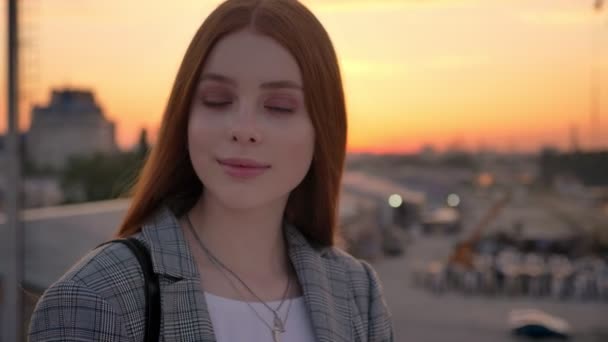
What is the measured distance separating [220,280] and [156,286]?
5.5 inches

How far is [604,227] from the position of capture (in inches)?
883

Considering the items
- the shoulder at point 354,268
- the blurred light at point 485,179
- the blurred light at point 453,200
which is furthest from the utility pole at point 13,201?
the blurred light at point 485,179

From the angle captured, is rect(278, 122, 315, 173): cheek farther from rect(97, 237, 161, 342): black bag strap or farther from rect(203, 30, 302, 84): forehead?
rect(97, 237, 161, 342): black bag strap

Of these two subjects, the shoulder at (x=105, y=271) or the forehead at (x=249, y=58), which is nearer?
the shoulder at (x=105, y=271)

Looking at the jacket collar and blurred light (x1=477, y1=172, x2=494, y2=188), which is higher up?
the jacket collar

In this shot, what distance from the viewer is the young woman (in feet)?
3.16

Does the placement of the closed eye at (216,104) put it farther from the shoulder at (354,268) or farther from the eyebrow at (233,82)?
the shoulder at (354,268)

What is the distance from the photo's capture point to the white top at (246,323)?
102cm

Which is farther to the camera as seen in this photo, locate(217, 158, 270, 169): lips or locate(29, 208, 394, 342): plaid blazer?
locate(217, 158, 270, 169): lips

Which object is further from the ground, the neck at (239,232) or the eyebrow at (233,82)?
the eyebrow at (233,82)

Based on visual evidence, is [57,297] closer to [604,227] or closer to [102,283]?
[102,283]

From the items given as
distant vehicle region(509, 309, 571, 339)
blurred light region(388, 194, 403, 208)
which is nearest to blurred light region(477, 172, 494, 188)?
distant vehicle region(509, 309, 571, 339)

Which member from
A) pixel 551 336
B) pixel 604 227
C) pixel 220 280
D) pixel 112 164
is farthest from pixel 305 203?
pixel 604 227

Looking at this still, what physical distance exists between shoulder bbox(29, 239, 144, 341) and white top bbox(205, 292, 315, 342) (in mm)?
134
